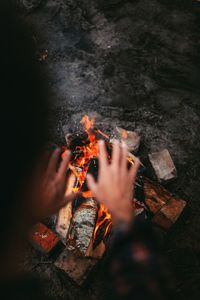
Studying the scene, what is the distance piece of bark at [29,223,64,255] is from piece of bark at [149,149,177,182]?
121 centimetres

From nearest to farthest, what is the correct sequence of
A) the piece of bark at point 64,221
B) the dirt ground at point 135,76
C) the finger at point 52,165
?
1. the finger at point 52,165
2. the piece of bark at point 64,221
3. the dirt ground at point 135,76

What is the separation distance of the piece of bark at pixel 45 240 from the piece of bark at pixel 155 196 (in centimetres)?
95

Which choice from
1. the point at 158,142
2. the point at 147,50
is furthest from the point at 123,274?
the point at 147,50

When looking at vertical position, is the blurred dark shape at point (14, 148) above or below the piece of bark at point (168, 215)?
above

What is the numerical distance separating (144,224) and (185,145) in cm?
231

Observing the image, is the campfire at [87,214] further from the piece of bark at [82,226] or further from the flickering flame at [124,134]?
the flickering flame at [124,134]

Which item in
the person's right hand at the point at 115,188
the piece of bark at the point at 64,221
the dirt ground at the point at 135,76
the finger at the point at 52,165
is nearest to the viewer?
the person's right hand at the point at 115,188

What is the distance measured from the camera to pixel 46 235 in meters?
2.91

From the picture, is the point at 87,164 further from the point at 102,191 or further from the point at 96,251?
the point at 102,191

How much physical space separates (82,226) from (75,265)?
1.16ft

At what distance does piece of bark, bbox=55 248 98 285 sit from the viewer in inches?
106

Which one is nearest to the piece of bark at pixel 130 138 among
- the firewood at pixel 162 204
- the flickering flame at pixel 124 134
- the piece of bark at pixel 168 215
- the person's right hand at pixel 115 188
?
the flickering flame at pixel 124 134

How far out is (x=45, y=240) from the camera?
2885 mm

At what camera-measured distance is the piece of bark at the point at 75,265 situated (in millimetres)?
2695
